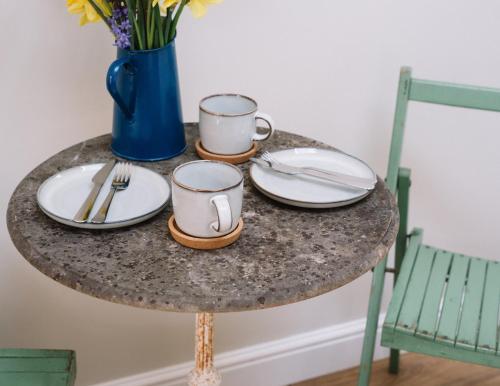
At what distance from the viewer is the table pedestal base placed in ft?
3.70

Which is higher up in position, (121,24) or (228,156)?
(121,24)

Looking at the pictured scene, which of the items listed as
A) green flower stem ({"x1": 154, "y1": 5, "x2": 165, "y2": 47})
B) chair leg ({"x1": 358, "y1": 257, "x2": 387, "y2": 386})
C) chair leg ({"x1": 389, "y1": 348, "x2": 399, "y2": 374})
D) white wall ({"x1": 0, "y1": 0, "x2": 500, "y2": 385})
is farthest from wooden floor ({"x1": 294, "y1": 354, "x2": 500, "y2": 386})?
green flower stem ({"x1": 154, "y1": 5, "x2": 165, "y2": 47})

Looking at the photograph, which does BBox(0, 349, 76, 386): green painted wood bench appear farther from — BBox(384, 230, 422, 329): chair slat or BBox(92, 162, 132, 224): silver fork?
BBox(384, 230, 422, 329): chair slat

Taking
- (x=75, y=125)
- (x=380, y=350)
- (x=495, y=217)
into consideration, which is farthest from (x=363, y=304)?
(x=75, y=125)

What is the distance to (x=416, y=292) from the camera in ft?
4.71

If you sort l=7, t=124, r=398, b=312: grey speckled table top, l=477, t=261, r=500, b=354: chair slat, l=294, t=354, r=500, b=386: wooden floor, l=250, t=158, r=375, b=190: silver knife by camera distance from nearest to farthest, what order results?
l=7, t=124, r=398, b=312: grey speckled table top
l=250, t=158, r=375, b=190: silver knife
l=477, t=261, r=500, b=354: chair slat
l=294, t=354, r=500, b=386: wooden floor

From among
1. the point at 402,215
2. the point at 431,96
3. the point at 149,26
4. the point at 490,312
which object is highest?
the point at 149,26

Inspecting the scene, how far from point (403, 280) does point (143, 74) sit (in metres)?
0.76

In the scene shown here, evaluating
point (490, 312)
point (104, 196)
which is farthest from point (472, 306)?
point (104, 196)

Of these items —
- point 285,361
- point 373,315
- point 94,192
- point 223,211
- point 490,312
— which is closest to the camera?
point 223,211

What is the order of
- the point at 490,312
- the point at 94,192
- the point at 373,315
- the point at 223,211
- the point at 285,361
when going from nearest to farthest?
the point at 223,211 < the point at 94,192 < the point at 490,312 < the point at 373,315 < the point at 285,361

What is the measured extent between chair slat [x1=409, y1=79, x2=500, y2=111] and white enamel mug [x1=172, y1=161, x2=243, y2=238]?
2.22 ft

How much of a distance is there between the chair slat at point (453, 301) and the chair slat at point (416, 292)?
Result: 0.05 meters

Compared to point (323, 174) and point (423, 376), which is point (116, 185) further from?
point (423, 376)
